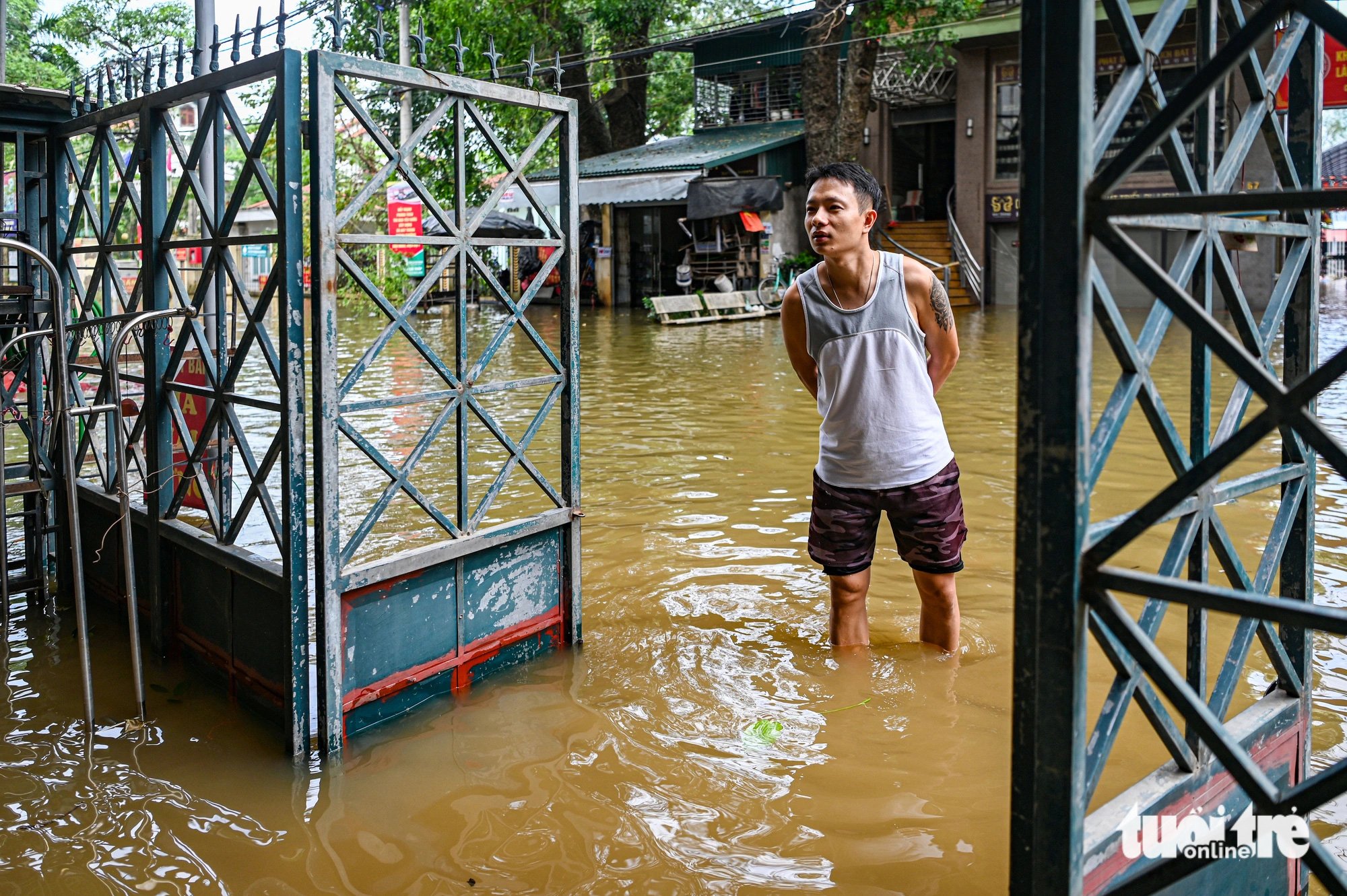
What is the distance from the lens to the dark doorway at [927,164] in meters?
29.9

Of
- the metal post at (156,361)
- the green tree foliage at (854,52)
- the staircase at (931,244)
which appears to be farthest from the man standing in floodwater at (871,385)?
the staircase at (931,244)

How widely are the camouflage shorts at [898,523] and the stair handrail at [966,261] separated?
2115 centimetres

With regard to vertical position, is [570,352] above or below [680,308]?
below

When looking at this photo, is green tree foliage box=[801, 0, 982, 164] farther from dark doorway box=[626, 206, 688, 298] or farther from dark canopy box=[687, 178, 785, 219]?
dark doorway box=[626, 206, 688, 298]

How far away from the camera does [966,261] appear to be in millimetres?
25469

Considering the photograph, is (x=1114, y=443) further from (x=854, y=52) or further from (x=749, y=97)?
(x=749, y=97)

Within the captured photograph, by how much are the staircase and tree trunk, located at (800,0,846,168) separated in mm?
2862

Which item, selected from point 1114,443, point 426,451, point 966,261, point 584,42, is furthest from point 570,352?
point 584,42

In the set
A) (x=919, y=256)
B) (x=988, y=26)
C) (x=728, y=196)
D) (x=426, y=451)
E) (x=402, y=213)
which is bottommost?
(x=426, y=451)

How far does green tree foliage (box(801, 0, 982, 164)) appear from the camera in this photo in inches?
851

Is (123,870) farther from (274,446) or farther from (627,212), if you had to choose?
(627,212)

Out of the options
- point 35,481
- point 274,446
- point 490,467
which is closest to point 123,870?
point 274,446

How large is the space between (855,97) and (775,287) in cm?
464

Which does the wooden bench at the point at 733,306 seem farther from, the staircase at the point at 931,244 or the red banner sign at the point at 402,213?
the red banner sign at the point at 402,213
